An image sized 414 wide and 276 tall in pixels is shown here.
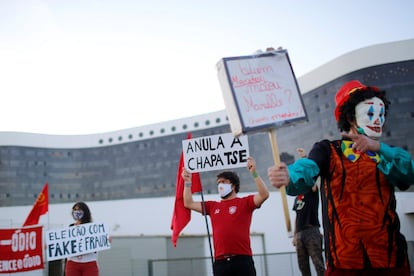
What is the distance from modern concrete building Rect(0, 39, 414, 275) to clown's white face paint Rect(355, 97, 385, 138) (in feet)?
1.10

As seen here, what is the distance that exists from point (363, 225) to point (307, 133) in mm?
40117

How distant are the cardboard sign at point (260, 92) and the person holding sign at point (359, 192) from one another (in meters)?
0.34

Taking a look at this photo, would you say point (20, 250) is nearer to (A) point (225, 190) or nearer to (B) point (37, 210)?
(B) point (37, 210)

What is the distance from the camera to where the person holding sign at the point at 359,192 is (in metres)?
2.68

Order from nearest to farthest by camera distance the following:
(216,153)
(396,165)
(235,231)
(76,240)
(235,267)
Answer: (396,165)
(235,267)
(235,231)
(216,153)
(76,240)

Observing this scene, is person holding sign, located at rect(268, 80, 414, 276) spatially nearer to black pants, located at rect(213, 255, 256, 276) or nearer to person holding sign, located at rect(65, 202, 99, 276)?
black pants, located at rect(213, 255, 256, 276)

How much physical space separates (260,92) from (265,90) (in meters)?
0.04

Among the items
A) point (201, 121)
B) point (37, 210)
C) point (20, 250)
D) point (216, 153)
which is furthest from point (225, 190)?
point (201, 121)

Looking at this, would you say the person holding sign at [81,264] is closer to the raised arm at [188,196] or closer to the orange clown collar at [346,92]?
the raised arm at [188,196]

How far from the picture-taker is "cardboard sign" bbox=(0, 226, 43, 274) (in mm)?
9031

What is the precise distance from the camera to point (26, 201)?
58.7 meters

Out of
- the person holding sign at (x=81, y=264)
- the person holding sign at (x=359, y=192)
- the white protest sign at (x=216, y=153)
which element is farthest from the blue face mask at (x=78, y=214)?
the person holding sign at (x=359, y=192)

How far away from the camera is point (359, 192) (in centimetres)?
277

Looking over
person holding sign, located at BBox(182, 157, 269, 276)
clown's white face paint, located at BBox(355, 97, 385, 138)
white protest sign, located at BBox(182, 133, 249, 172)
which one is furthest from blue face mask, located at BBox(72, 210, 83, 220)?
clown's white face paint, located at BBox(355, 97, 385, 138)
